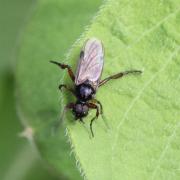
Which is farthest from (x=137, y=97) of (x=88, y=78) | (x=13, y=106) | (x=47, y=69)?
(x=13, y=106)

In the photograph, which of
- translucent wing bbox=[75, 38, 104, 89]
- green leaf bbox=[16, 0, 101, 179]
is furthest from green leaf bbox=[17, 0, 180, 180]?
green leaf bbox=[16, 0, 101, 179]

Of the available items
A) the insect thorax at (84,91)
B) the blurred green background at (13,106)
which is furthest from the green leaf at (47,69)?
the insect thorax at (84,91)

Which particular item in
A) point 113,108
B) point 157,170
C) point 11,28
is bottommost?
point 157,170

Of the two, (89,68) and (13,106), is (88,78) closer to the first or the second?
(89,68)

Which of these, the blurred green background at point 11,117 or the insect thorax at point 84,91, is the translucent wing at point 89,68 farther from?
the blurred green background at point 11,117

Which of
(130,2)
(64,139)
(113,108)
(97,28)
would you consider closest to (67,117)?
(113,108)

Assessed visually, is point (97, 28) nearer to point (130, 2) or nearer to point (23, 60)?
point (130, 2)

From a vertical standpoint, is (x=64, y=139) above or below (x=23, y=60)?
below
